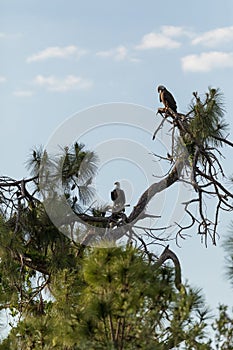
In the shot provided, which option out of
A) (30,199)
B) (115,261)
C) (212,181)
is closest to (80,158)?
(30,199)

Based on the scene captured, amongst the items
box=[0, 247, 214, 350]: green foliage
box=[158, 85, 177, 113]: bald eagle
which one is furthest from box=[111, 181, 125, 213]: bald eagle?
box=[0, 247, 214, 350]: green foliage

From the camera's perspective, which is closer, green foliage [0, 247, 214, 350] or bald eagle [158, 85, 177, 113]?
green foliage [0, 247, 214, 350]

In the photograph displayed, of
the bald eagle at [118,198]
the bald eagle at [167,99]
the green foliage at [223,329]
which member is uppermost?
the bald eagle at [167,99]

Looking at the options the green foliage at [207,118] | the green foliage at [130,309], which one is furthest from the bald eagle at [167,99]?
the green foliage at [130,309]

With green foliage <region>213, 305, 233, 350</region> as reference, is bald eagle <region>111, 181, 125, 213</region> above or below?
above

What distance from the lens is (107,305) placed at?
2748 mm

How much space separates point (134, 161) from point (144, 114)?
28 cm

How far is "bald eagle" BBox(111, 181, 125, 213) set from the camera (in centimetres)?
469

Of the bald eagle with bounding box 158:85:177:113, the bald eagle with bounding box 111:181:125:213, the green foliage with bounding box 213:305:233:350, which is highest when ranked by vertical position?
the bald eagle with bounding box 158:85:177:113

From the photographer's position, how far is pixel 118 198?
4738mm

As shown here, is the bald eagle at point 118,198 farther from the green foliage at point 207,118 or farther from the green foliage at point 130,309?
the green foliage at point 130,309

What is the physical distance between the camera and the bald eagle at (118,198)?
15.4 ft

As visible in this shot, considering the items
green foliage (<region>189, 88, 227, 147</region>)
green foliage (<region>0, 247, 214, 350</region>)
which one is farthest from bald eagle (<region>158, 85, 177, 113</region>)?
green foliage (<region>0, 247, 214, 350</region>)

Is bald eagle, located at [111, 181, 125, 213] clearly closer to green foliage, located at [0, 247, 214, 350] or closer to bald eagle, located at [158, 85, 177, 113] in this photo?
bald eagle, located at [158, 85, 177, 113]
